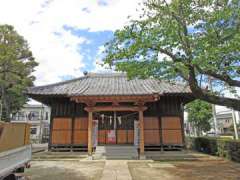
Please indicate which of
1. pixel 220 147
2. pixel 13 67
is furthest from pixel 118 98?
pixel 13 67

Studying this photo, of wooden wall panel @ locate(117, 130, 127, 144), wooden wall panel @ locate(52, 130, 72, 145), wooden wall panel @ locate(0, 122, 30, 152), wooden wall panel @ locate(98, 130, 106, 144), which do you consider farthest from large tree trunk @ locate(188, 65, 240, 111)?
wooden wall panel @ locate(52, 130, 72, 145)

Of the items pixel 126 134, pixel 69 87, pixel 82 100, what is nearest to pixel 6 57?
pixel 69 87

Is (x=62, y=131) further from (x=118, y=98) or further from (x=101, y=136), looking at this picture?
(x=118, y=98)

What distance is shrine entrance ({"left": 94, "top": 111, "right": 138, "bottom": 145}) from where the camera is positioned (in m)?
14.3

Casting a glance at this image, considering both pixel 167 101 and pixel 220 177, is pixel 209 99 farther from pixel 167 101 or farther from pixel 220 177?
pixel 167 101

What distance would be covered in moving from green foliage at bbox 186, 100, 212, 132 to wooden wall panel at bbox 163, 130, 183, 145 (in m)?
13.8

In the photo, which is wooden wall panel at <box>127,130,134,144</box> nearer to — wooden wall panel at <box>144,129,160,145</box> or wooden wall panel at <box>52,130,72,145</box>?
wooden wall panel at <box>144,129,160,145</box>

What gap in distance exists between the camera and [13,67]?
64.2 feet

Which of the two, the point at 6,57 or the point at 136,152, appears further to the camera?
the point at 6,57

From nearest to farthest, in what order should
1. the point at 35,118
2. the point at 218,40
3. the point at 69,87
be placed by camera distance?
the point at 218,40 < the point at 69,87 < the point at 35,118

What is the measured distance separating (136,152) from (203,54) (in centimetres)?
852

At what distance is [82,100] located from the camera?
12773 mm

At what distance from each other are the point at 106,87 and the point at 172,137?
583cm

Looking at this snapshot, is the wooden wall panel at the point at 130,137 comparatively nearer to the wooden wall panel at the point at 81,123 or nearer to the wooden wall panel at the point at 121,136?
the wooden wall panel at the point at 121,136
